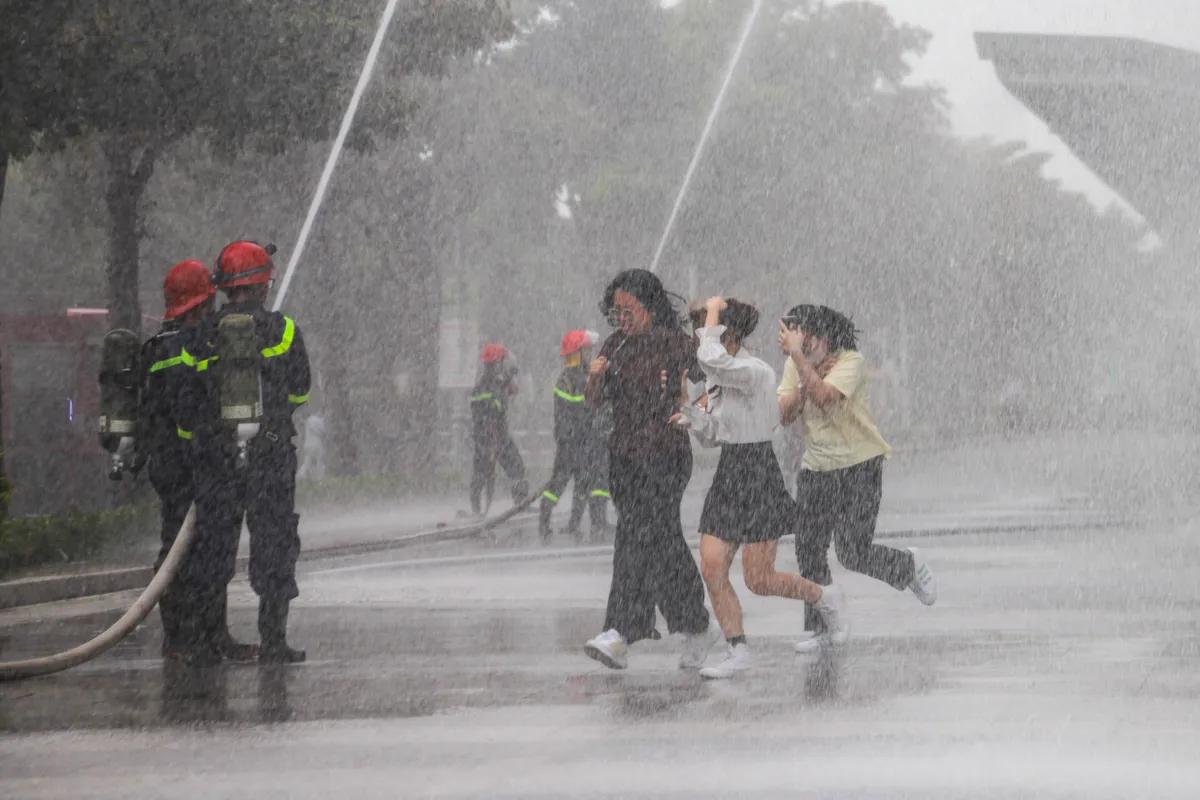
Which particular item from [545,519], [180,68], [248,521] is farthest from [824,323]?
[180,68]

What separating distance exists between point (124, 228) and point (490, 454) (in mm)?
4900

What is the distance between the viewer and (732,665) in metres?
9.47

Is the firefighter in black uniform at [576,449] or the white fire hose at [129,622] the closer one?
the white fire hose at [129,622]

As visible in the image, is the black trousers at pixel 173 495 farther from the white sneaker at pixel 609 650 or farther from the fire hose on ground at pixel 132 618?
the white sneaker at pixel 609 650

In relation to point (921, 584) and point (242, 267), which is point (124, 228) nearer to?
point (242, 267)

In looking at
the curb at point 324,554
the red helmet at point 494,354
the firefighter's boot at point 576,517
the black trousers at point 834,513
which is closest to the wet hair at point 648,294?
the black trousers at point 834,513

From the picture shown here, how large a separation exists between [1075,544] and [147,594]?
8812 millimetres

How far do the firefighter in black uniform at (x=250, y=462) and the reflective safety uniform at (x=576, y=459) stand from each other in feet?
27.5

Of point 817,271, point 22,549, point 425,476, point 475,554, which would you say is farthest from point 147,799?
point 817,271

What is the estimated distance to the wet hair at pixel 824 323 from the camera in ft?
33.4

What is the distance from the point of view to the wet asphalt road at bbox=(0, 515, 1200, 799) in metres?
7.07

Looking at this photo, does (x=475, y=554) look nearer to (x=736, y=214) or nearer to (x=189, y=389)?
(x=189, y=389)

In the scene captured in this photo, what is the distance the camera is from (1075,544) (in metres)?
17.1

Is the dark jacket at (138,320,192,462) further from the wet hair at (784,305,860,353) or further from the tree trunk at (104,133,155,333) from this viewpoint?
the tree trunk at (104,133,155,333)
